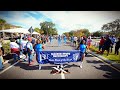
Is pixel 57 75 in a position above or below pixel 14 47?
below

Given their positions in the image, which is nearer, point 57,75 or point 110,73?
point 57,75

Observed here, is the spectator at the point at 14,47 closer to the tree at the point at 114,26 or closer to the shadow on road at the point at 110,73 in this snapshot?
the shadow on road at the point at 110,73

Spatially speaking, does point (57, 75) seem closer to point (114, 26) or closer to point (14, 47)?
point (14, 47)

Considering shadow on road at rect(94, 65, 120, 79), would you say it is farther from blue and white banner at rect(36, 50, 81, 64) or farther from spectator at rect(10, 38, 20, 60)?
spectator at rect(10, 38, 20, 60)

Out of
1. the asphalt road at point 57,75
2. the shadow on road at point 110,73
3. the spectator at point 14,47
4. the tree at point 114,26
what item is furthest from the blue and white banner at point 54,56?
the tree at point 114,26

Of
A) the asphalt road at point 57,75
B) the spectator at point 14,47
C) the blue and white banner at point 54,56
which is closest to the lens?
the asphalt road at point 57,75

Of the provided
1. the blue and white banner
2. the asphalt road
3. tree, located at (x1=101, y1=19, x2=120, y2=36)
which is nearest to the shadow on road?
the asphalt road

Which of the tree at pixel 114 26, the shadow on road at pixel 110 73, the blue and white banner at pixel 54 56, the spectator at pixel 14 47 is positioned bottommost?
the shadow on road at pixel 110 73

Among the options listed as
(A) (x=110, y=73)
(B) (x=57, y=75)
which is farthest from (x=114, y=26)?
(B) (x=57, y=75)
